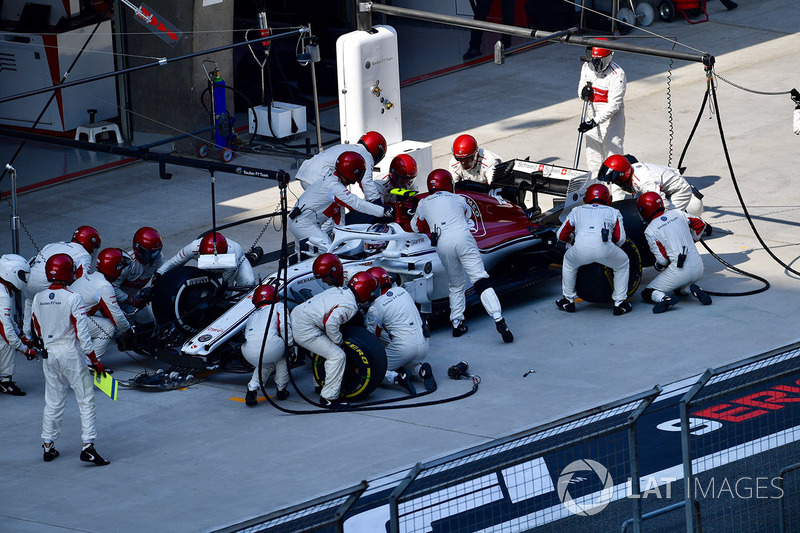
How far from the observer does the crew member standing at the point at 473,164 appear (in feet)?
52.2

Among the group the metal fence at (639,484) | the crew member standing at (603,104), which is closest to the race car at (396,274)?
the crew member standing at (603,104)

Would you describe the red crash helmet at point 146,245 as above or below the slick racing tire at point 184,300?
above

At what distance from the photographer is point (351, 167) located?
14.3 metres

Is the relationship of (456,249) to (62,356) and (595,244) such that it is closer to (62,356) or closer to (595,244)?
(595,244)

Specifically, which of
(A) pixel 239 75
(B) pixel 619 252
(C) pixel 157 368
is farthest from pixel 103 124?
(B) pixel 619 252

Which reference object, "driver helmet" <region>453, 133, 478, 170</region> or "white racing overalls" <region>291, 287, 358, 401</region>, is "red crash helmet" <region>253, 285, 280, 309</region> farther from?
"driver helmet" <region>453, 133, 478, 170</region>

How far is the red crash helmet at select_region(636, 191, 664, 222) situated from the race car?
271 millimetres

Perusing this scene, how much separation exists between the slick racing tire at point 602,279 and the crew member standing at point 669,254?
186 mm

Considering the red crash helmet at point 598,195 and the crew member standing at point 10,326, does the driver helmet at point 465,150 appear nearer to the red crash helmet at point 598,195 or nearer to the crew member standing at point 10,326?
the red crash helmet at point 598,195

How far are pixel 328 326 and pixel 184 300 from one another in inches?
81.9

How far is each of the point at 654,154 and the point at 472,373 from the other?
7938 mm

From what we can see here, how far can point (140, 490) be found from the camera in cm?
1038

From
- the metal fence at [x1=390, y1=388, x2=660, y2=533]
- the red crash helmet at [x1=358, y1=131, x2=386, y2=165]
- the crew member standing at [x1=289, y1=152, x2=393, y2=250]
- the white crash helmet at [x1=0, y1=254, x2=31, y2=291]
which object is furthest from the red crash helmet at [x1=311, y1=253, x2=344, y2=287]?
the red crash helmet at [x1=358, y1=131, x2=386, y2=165]

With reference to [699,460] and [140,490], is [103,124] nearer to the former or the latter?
[140,490]
